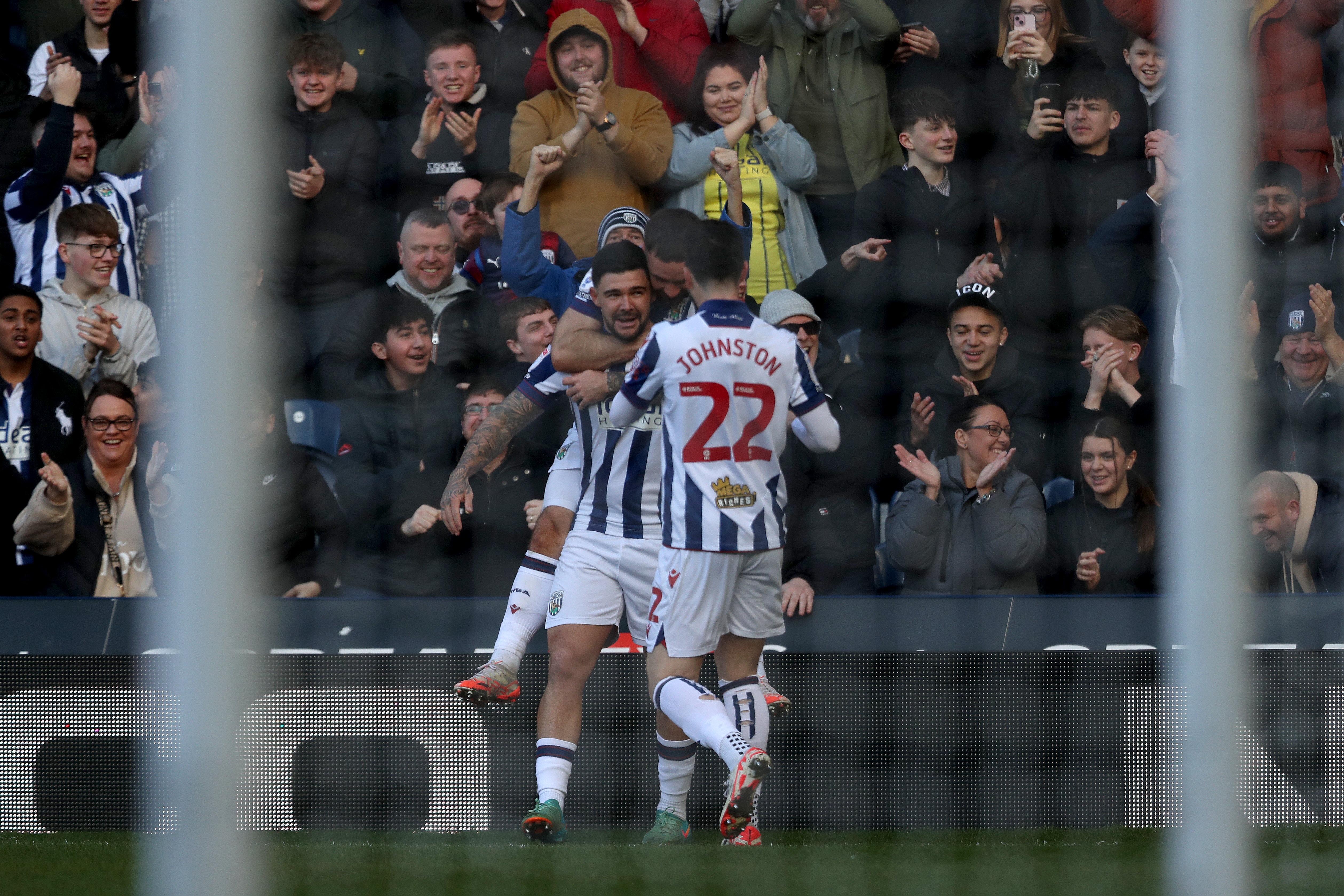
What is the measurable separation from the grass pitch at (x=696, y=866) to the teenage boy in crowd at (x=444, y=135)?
2231 millimetres

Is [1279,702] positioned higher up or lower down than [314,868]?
higher up

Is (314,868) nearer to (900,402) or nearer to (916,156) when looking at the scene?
(900,402)

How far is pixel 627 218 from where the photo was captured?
4.24m

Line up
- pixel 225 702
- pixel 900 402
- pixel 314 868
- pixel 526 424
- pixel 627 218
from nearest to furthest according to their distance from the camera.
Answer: pixel 225 702 < pixel 314 868 < pixel 526 424 < pixel 627 218 < pixel 900 402

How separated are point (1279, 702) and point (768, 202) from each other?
2355 millimetres

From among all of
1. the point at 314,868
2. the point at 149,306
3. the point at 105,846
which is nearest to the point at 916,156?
the point at 149,306

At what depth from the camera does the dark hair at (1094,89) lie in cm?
470

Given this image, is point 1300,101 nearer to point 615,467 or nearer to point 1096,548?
point 1096,548

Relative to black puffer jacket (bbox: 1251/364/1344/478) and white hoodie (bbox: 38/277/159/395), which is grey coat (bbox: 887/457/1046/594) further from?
white hoodie (bbox: 38/277/159/395)

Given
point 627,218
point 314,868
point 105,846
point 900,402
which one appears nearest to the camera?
point 314,868

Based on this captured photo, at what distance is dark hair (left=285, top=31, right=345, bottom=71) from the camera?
4.49 metres

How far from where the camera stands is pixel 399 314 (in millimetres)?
4457

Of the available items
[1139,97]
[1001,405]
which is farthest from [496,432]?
[1139,97]

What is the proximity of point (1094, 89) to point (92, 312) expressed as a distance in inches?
143
